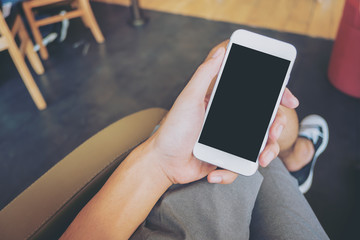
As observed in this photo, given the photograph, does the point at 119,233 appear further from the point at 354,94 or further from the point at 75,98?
the point at 354,94

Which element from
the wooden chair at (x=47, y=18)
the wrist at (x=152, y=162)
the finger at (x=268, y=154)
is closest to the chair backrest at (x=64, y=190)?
the wrist at (x=152, y=162)

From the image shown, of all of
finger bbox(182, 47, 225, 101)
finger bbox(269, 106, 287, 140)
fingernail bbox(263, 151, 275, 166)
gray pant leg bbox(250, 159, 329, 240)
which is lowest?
gray pant leg bbox(250, 159, 329, 240)

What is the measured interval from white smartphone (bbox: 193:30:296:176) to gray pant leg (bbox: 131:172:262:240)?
6cm

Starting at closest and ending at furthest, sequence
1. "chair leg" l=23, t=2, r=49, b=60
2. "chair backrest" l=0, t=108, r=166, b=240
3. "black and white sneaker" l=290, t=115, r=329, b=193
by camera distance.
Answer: "chair backrest" l=0, t=108, r=166, b=240, "black and white sneaker" l=290, t=115, r=329, b=193, "chair leg" l=23, t=2, r=49, b=60

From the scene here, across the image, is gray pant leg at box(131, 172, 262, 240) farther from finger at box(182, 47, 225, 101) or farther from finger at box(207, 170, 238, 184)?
finger at box(182, 47, 225, 101)

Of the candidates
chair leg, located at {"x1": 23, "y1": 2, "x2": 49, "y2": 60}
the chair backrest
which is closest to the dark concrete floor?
chair leg, located at {"x1": 23, "y1": 2, "x2": 49, "y2": 60}

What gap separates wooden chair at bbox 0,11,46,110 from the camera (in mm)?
1452

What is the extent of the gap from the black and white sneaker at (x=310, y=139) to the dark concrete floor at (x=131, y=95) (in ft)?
0.34

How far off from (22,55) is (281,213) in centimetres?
174

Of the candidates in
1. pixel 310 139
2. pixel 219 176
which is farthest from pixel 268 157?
pixel 310 139

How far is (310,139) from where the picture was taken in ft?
3.91

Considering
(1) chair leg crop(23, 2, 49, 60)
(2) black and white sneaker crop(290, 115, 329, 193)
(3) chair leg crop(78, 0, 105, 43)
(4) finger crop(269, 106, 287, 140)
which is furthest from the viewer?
(3) chair leg crop(78, 0, 105, 43)

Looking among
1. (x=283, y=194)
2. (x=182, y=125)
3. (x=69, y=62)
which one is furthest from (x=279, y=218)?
(x=69, y=62)

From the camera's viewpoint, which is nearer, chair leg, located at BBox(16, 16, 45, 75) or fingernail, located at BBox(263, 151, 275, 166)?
fingernail, located at BBox(263, 151, 275, 166)
